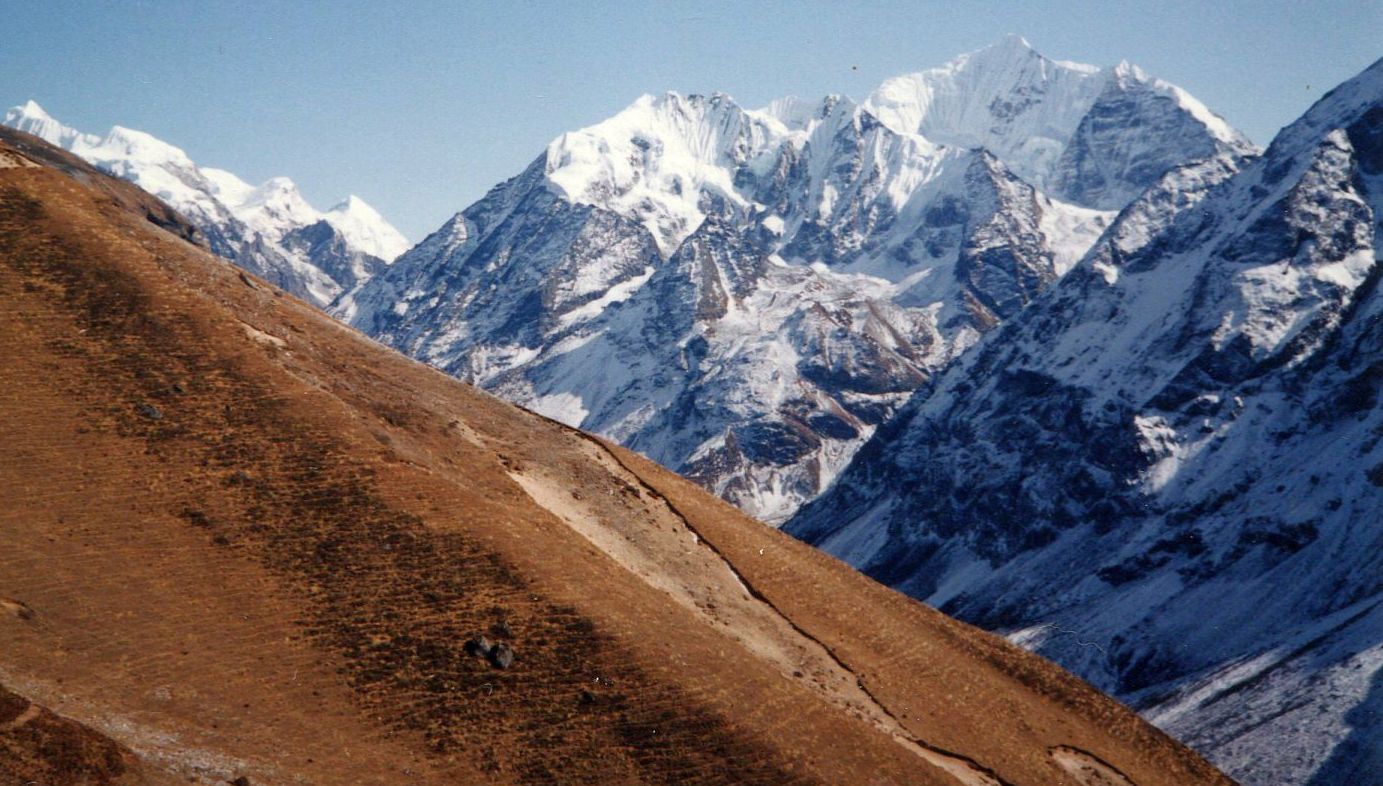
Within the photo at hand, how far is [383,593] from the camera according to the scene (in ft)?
140

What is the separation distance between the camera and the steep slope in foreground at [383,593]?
38406 millimetres

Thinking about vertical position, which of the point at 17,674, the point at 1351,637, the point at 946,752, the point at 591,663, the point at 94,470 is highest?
the point at 1351,637

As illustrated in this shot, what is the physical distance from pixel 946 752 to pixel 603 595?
596 inches

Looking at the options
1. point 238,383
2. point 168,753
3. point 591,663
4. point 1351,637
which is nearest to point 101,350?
point 238,383

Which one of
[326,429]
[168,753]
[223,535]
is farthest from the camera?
[326,429]

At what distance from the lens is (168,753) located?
115ft

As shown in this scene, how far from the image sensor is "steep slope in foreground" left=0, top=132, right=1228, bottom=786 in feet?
126

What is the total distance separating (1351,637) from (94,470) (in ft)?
582

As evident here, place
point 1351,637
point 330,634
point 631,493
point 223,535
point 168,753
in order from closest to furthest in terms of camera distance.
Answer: point 168,753 → point 330,634 → point 223,535 → point 631,493 → point 1351,637

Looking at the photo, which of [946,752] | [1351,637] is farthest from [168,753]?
[1351,637]

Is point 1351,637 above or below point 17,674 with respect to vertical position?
above

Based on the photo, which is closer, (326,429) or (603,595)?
(603,595)

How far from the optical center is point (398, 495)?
46469 mm

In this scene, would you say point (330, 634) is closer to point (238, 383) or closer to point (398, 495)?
point (398, 495)
